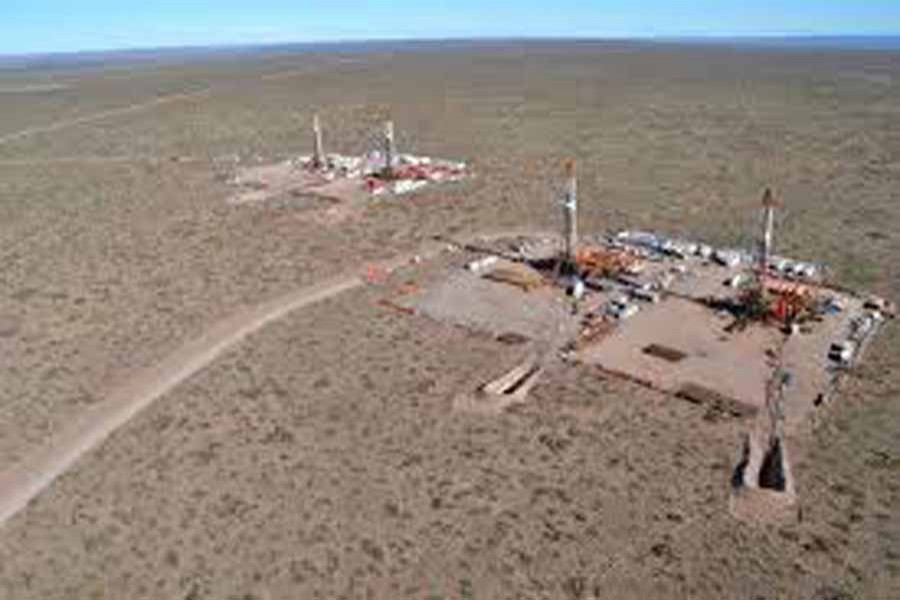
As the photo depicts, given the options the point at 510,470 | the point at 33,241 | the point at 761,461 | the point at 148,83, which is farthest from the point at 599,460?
the point at 148,83

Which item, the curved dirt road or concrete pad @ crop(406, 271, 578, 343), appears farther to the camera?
concrete pad @ crop(406, 271, 578, 343)

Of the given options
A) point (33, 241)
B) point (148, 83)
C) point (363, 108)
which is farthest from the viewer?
point (148, 83)

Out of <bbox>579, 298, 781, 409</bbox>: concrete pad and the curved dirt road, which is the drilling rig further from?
the curved dirt road

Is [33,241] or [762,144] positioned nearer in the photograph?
[33,241]

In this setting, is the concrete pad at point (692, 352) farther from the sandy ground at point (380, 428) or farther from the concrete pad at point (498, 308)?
the concrete pad at point (498, 308)

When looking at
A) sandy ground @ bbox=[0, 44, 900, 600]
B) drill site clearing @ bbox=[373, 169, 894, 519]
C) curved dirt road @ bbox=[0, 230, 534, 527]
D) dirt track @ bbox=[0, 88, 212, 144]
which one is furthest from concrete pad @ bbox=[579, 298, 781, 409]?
dirt track @ bbox=[0, 88, 212, 144]

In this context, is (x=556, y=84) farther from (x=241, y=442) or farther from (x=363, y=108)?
(x=241, y=442)

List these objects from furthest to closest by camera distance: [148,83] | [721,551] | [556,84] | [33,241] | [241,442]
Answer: [148,83] < [556,84] < [33,241] < [241,442] < [721,551]
